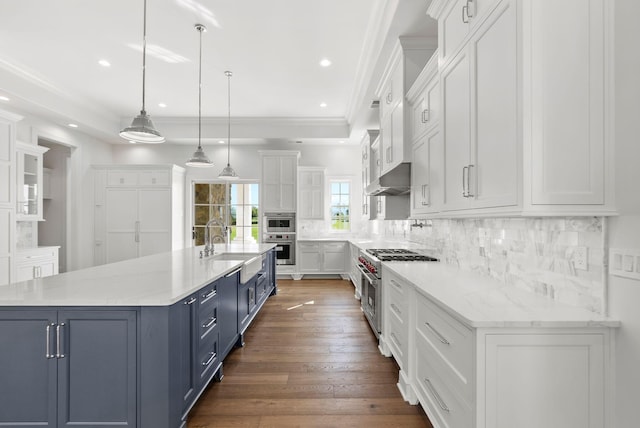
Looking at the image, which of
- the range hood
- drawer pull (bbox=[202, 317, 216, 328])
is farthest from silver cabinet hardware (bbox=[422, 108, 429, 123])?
drawer pull (bbox=[202, 317, 216, 328])

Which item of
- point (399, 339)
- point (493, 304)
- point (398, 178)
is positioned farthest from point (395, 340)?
point (398, 178)

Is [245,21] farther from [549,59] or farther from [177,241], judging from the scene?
[177,241]

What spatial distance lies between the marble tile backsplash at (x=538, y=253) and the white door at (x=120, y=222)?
6107 millimetres

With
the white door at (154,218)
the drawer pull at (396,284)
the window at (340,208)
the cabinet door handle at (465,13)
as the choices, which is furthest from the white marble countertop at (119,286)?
the window at (340,208)

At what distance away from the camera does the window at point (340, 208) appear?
7266 mm

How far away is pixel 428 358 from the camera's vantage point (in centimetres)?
193

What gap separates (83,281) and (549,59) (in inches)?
113

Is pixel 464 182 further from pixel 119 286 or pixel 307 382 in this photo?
pixel 119 286

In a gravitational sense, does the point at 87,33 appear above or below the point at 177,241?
above

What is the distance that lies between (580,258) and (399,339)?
1457mm

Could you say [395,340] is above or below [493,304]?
below

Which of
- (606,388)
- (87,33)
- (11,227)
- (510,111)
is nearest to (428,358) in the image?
(606,388)

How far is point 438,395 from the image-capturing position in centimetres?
177

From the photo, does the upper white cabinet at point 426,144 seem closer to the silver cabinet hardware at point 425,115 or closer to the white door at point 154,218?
the silver cabinet hardware at point 425,115
